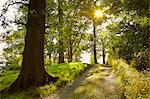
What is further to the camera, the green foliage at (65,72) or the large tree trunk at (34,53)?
the green foliage at (65,72)

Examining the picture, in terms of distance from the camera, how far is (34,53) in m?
18.8

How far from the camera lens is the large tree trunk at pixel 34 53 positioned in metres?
18.1

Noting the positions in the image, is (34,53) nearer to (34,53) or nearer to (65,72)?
(34,53)

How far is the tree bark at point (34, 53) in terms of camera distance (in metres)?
18.1

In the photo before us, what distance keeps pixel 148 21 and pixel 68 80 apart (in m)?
6.41

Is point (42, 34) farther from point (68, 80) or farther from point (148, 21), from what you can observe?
point (148, 21)

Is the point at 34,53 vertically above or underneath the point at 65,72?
above

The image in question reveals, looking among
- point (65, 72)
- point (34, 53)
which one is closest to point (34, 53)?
point (34, 53)

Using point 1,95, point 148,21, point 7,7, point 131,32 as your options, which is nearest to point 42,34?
point 7,7

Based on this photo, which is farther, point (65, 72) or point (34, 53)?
point (65, 72)

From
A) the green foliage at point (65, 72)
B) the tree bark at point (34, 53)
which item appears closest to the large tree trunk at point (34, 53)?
the tree bark at point (34, 53)

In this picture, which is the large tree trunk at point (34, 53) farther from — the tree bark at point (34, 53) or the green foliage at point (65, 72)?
the green foliage at point (65, 72)

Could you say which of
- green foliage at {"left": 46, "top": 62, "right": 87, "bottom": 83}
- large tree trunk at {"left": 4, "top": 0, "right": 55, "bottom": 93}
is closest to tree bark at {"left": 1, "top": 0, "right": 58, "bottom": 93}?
large tree trunk at {"left": 4, "top": 0, "right": 55, "bottom": 93}

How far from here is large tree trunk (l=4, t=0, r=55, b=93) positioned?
A: 59.3ft
